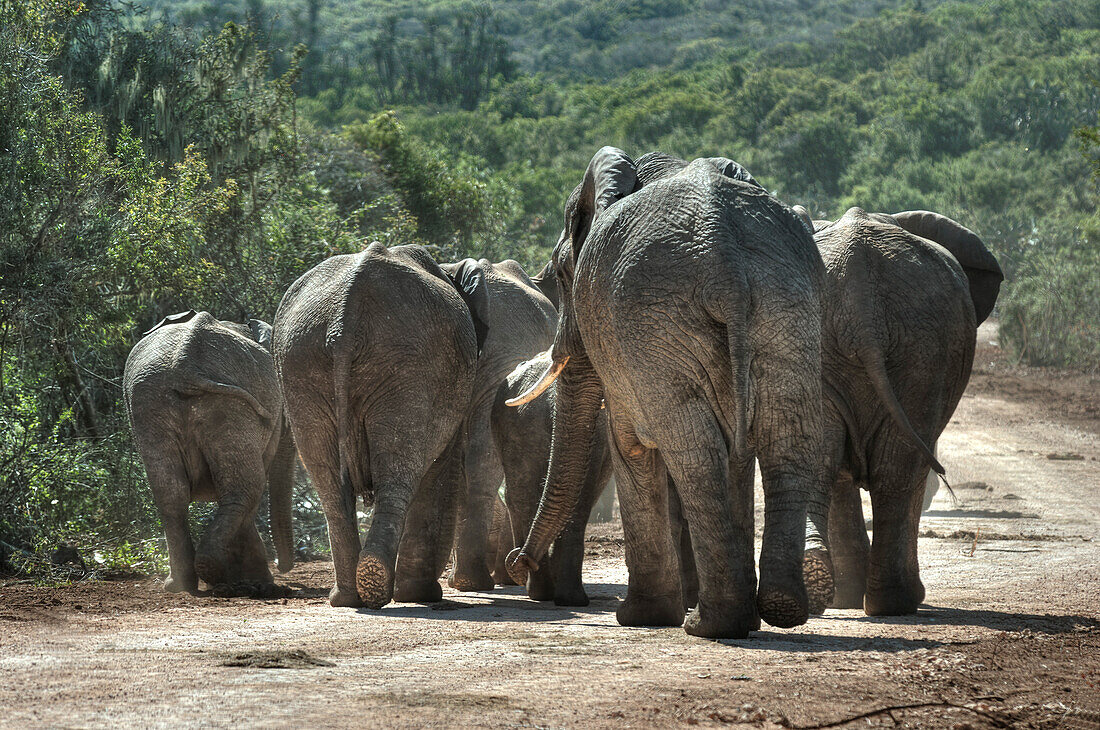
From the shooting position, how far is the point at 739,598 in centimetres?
550

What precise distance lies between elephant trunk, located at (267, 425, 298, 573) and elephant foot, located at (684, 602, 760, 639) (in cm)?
628

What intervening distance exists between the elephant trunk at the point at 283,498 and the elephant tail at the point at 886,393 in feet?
18.7

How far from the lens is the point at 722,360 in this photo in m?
5.55

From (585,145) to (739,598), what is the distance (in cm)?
7894

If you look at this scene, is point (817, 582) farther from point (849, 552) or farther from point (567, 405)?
point (849, 552)

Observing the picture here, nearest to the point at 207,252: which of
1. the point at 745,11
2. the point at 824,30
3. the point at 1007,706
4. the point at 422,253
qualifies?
the point at 422,253

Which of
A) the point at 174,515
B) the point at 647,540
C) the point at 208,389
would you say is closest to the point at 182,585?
the point at 174,515

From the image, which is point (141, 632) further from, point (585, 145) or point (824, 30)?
point (824, 30)

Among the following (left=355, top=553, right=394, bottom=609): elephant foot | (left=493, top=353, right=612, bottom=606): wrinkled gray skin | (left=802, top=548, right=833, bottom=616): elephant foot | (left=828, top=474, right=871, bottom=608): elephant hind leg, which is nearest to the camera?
(left=802, top=548, right=833, bottom=616): elephant foot

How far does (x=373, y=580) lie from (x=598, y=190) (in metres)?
2.41

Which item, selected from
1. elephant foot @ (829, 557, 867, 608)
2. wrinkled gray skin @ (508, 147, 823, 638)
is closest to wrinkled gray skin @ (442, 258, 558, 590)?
elephant foot @ (829, 557, 867, 608)

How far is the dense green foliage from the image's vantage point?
35.4 feet

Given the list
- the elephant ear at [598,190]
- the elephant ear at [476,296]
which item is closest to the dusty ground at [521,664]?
the elephant ear at [476,296]

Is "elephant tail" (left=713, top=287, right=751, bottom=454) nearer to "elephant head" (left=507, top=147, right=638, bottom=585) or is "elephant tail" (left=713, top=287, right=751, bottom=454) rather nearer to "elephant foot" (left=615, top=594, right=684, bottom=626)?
"elephant foot" (left=615, top=594, right=684, bottom=626)
